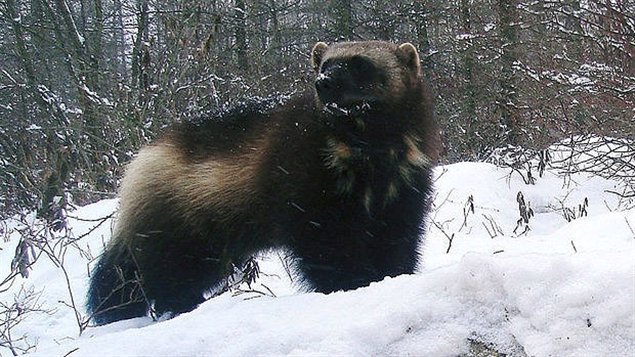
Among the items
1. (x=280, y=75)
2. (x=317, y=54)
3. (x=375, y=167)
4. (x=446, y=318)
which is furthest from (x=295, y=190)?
(x=280, y=75)

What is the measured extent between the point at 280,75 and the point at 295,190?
945 centimetres

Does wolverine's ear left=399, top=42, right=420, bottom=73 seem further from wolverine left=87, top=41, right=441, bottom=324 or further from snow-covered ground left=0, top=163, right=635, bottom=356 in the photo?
snow-covered ground left=0, top=163, right=635, bottom=356

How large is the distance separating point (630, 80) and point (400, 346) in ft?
14.3

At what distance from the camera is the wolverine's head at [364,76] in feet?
11.4

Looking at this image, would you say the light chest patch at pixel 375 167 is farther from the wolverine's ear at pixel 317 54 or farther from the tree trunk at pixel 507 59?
the tree trunk at pixel 507 59

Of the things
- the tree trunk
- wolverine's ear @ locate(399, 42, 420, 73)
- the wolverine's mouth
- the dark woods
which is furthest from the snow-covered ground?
the tree trunk

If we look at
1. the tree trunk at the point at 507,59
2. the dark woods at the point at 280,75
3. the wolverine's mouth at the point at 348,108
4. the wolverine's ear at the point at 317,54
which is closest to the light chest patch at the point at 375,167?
the wolverine's mouth at the point at 348,108

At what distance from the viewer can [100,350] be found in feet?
5.83

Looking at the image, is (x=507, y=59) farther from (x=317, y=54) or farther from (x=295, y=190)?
(x=295, y=190)

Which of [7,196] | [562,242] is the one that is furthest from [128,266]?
[7,196]

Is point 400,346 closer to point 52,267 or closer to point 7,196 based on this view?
point 52,267

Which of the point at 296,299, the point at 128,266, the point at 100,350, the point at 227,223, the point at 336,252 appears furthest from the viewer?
the point at 128,266

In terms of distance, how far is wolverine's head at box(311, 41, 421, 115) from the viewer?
11.4 feet

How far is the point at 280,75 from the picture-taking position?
1273 cm
